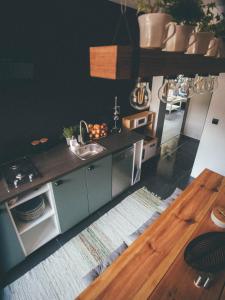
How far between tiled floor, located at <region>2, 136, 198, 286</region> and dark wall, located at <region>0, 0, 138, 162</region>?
1208 mm

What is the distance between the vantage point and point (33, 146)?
2.19 metres

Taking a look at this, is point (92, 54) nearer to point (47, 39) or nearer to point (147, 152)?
point (47, 39)

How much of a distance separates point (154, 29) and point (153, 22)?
24 millimetres

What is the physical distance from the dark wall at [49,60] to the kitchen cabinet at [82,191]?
69 centimetres

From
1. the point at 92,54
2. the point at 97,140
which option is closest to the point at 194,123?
the point at 97,140

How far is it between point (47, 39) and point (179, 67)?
1.78 m

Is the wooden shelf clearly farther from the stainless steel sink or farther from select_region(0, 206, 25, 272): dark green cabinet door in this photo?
the stainless steel sink

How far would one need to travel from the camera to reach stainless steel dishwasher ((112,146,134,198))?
8.26 feet

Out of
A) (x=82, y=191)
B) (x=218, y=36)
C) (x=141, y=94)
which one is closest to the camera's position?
(x=218, y=36)

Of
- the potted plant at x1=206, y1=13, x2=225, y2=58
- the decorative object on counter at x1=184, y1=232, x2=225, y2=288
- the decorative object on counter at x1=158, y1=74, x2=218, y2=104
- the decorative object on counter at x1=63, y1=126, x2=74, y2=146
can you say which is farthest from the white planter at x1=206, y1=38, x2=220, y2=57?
the decorative object on counter at x1=63, y1=126, x2=74, y2=146

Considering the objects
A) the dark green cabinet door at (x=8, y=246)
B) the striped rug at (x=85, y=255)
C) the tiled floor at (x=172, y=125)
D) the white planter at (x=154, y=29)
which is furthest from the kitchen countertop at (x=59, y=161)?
the tiled floor at (x=172, y=125)

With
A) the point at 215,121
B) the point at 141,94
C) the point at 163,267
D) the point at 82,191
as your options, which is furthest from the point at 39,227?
the point at 215,121

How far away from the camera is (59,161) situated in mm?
2111

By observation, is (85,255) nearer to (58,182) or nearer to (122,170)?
(58,182)
